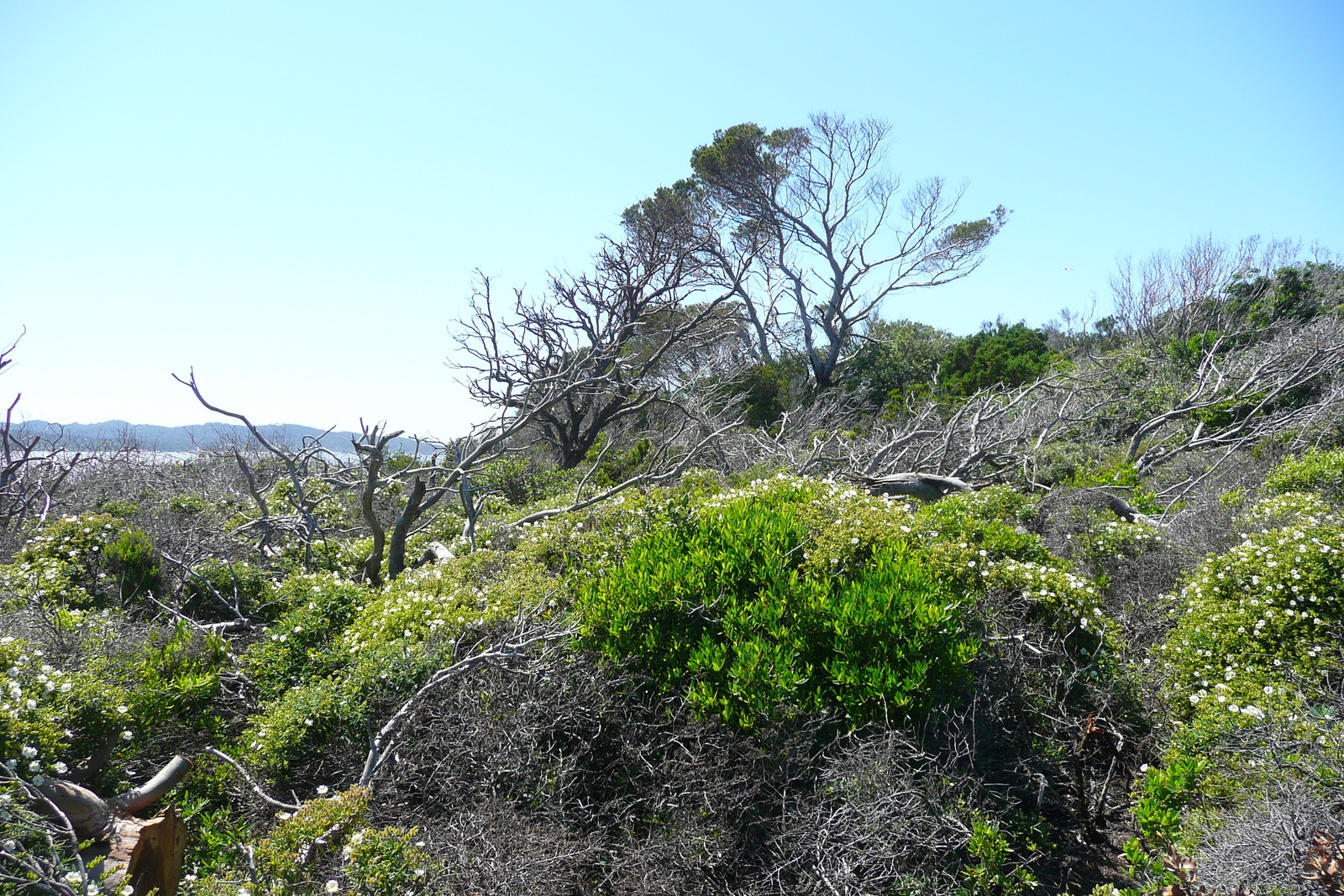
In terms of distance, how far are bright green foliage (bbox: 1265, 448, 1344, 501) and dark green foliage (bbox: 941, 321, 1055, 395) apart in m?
11.5

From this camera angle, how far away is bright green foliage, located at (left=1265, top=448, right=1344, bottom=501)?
594cm

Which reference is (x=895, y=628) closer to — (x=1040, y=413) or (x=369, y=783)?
(x=369, y=783)

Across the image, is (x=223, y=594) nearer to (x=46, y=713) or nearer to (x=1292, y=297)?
(x=46, y=713)

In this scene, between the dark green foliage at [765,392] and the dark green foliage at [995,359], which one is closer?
the dark green foliage at [765,392]

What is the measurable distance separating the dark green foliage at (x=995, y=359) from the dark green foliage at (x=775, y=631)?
16042mm

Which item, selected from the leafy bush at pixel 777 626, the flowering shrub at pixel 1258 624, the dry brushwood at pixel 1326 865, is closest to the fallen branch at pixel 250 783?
the leafy bush at pixel 777 626

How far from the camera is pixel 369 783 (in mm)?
3223

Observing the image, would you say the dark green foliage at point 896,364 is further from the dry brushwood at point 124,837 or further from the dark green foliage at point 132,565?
the dry brushwood at point 124,837

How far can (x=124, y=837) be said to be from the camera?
2832mm

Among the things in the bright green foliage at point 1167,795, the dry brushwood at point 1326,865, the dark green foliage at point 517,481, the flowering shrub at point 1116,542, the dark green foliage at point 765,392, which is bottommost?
the bright green foliage at point 1167,795

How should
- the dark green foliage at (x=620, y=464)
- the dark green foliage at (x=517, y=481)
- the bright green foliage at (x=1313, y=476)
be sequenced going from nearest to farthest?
the bright green foliage at (x=1313, y=476)
the dark green foliage at (x=517, y=481)
the dark green foliage at (x=620, y=464)

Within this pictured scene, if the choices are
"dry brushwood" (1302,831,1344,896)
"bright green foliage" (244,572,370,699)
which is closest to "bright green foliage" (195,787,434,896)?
"bright green foliage" (244,572,370,699)

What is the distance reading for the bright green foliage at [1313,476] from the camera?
594 centimetres

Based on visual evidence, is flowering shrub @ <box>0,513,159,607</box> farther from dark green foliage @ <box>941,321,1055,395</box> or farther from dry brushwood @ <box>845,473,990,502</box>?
dark green foliage @ <box>941,321,1055,395</box>
